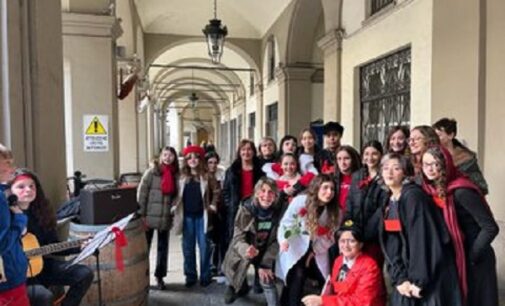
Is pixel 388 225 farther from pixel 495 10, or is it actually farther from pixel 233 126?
pixel 233 126

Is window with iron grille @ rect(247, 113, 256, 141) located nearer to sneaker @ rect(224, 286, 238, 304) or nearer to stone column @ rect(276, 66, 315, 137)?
stone column @ rect(276, 66, 315, 137)

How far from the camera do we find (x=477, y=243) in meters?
2.40

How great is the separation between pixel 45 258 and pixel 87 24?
145 inches

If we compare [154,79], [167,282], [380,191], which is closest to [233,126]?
[154,79]

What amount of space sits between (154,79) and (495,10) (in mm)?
18109

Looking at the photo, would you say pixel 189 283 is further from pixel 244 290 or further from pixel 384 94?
pixel 384 94

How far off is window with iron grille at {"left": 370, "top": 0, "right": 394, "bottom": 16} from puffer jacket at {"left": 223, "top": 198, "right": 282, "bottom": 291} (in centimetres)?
396

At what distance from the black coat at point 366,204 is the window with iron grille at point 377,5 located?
3836 mm

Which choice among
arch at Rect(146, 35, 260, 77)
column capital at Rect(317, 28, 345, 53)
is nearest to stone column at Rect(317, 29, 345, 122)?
column capital at Rect(317, 28, 345, 53)

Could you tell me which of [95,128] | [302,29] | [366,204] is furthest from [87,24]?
[302,29]

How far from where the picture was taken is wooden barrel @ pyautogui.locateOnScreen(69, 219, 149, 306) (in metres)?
3.27

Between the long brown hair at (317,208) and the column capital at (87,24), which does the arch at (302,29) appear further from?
the long brown hair at (317,208)

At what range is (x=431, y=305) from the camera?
2375mm

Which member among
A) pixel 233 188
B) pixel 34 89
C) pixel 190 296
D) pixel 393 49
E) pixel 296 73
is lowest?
pixel 190 296
